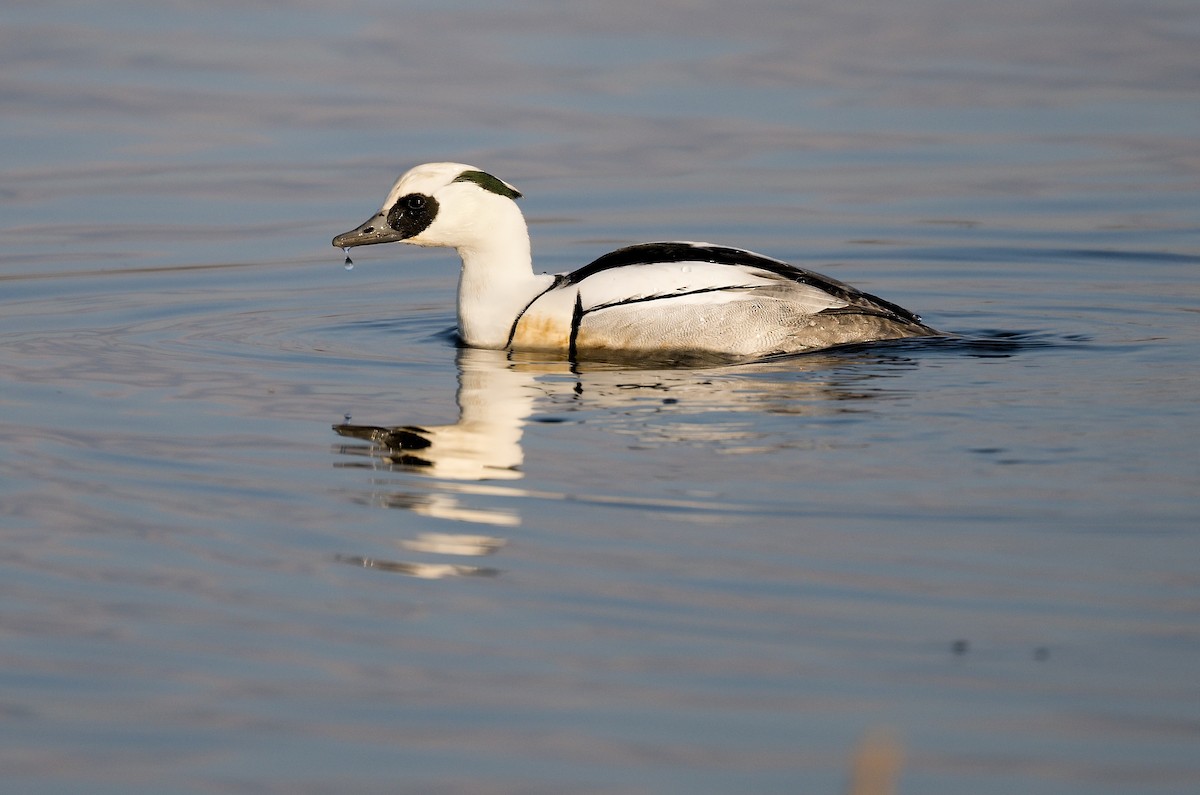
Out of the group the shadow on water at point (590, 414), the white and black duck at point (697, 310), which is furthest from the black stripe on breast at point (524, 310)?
the shadow on water at point (590, 414)

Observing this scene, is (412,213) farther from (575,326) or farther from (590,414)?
(590,414)

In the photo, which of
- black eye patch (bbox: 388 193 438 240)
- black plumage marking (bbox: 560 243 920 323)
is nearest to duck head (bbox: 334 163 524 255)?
black eye patch (bbox: 388 193 438 240)

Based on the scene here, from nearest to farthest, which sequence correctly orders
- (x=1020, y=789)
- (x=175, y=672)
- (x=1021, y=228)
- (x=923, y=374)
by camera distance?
1. (x=1020, y=789)
2. (x=175, y=672)
3. (x=923, y=374)
4. (x=1021, y=228)

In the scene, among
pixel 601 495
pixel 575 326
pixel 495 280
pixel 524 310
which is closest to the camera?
pixel 601 495

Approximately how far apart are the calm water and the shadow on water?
0.04 meters

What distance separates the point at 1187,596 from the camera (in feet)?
20.8

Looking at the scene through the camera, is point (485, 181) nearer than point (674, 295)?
No

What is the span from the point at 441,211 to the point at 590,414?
2804 millimetres

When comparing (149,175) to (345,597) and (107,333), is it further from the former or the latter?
(345,597)

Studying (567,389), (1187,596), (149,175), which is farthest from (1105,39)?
(1187,596)

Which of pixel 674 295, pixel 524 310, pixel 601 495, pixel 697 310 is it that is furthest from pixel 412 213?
pixel 601 495

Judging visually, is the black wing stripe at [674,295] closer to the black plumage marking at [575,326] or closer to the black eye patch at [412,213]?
the black plumage marking at [575,326]

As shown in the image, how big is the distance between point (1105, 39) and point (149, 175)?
12.6 metres

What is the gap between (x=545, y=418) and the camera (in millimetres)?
9406
